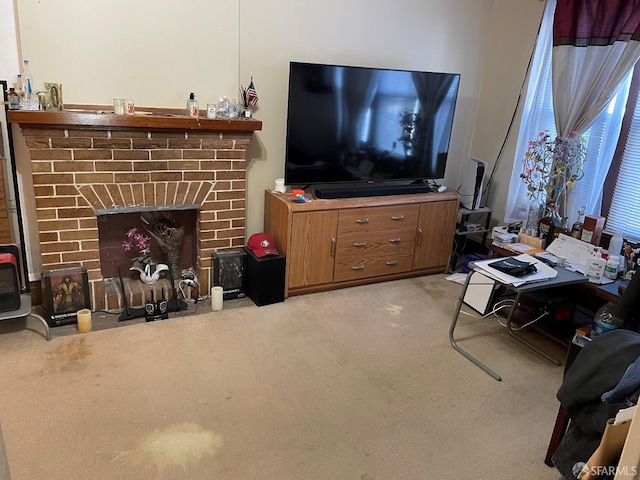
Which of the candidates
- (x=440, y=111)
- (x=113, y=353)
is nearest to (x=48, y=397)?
(x=113, y=353)

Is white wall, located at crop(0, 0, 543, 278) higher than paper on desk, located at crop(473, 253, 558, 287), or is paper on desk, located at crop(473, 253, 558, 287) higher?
white wall, located at crop(0, 0, 543, 278)

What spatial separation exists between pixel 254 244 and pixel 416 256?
1.32 meters

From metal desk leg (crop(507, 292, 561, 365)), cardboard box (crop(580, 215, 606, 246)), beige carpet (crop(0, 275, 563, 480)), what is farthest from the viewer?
cardboard box (crop(580, 215, 606, 246))

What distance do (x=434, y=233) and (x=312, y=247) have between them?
3.56ft

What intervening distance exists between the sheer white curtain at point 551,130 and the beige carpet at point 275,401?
1.15 metres

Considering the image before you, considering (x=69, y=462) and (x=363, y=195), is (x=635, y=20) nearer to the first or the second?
(x=363, y=195)

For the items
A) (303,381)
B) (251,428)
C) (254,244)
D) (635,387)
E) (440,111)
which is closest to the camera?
(635,387)

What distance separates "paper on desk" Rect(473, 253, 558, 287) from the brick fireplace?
166 centimetres

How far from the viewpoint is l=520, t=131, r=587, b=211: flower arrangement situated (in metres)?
3.33

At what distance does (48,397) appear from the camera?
226cm

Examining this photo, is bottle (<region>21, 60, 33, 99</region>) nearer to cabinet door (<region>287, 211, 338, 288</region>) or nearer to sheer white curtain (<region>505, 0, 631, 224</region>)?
cabinet door (<region>287, 211, 338, 288</region>)

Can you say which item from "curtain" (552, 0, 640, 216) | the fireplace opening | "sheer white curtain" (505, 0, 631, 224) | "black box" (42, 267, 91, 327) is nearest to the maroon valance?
"curtain" (552, 0, 640, 216)

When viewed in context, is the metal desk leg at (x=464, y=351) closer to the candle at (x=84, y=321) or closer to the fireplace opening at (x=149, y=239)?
the fireplace opening at (x=149, y=239)

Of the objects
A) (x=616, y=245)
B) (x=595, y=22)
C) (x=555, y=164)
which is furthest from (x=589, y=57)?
(x=616, y=245)
